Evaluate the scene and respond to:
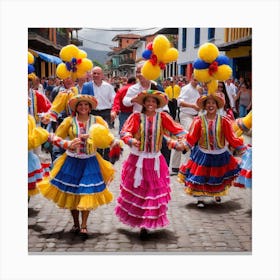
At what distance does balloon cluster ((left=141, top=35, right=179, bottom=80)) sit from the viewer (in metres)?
5.57

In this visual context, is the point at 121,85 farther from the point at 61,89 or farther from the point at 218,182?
the point at 218,182

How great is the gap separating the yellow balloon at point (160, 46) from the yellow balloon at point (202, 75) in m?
0.46

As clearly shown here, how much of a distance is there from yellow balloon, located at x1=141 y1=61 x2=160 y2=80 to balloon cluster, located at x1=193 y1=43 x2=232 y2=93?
0.42 m

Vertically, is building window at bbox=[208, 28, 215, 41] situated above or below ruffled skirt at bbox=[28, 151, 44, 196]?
above

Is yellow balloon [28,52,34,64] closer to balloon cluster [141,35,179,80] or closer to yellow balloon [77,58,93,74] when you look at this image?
yellow balloon [77,58,93,74]

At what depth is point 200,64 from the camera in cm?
586

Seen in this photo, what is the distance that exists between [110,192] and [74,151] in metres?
0.55

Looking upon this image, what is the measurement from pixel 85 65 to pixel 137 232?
5.49ft

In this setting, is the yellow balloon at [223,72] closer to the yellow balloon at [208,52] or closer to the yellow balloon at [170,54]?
the yellow balloon at [208,52]

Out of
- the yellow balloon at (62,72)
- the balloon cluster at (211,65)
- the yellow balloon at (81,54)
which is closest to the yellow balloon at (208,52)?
the balloon cluster at (211,65)

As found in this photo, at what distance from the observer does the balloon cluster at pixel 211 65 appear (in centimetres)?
580

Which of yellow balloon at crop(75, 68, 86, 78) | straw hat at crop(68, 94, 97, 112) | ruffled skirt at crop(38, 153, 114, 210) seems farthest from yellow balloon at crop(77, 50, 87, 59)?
ruffled skirt at crop(38, 153, 114, 210)
